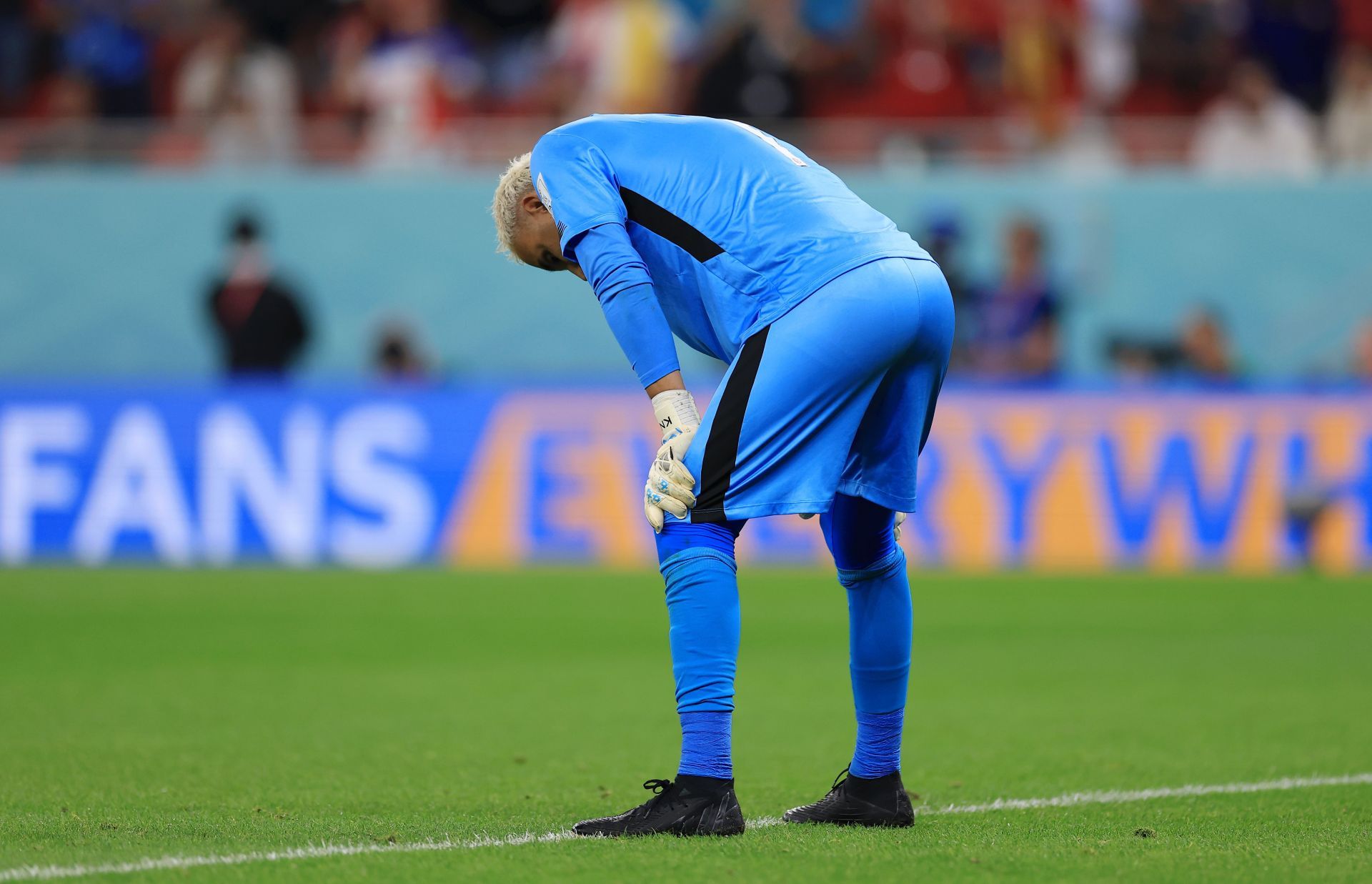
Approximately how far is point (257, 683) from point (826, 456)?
14.6 ft

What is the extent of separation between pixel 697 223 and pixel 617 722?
301 cm

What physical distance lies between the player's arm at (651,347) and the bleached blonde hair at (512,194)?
361 millimetres

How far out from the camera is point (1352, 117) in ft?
57.8

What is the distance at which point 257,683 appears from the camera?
330 inches

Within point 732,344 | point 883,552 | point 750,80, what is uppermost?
point 750,80

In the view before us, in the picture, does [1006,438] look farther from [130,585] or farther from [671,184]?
[671,184]

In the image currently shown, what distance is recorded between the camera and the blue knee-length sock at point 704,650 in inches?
184

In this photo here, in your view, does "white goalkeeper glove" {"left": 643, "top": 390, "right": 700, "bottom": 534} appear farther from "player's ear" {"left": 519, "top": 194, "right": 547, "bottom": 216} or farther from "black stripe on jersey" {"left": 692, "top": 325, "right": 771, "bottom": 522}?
"player's ear" {"left": 519, "top": 194, "right": 547, "bottom": 216}

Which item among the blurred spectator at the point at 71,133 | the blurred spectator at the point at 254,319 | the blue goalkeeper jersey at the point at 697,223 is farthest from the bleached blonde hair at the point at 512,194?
the blurred spectator at the point at 71,133

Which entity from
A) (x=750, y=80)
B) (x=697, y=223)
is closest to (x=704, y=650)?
(x=697, y=223)

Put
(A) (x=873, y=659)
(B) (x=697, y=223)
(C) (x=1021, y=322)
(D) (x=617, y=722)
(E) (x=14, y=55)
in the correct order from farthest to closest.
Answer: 1. (E) (x=14, y=55)
2. (C) (x=1021, y=322)
3. (D) (x=617, y=722)
4. (A) (x=873, y=659)
5. (B) (x=697, y=223)

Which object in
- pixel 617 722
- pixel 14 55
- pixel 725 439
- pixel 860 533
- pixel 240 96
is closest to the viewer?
pixel 725 439

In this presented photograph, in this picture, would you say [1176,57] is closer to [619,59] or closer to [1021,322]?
[1021,322]

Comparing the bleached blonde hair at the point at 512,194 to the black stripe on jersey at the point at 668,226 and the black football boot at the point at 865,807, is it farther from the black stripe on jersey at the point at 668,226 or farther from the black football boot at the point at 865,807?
the black football boot at the point at 865,807
